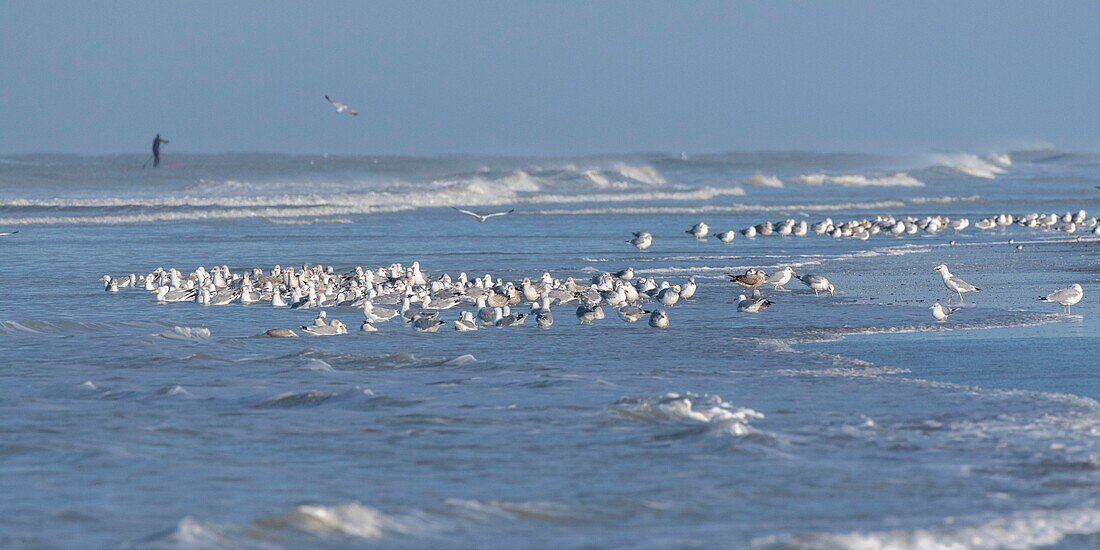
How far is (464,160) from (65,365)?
326 ft

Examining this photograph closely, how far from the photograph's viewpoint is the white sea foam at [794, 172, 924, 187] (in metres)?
71.3

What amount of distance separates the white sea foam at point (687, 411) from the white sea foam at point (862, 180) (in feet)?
204

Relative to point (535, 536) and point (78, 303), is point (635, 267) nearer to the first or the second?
point (78, 303)

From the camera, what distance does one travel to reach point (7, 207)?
39500mm

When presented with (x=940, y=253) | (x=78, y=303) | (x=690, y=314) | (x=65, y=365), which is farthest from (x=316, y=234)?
Result: (x=65, y=365)

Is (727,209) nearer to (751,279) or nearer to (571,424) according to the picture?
(751,279)

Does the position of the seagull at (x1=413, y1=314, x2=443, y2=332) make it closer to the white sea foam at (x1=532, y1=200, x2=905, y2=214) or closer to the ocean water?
the ocean water

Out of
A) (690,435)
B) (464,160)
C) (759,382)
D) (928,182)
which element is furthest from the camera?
(464,160)

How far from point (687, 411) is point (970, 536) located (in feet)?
8.85

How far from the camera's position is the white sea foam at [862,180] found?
234ft

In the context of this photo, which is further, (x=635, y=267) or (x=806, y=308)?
(x=635, y=267)

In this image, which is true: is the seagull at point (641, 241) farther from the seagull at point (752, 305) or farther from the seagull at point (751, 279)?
the seagull at point (752, 305)

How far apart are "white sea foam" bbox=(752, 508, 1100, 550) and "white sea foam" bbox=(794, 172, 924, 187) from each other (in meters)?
64.5

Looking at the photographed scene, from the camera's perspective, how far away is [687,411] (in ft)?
27.8
